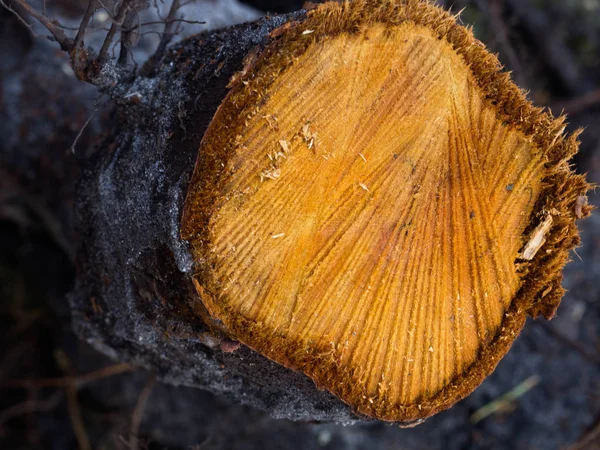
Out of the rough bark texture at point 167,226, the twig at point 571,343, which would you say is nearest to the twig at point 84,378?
the rough bark texture at point 167,226

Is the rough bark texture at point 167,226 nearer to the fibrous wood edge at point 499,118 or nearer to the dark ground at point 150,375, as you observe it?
the fibrous wood edge at point 499,118

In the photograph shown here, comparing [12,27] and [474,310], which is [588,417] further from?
[12,27]

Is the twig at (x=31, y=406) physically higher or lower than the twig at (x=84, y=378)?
lower

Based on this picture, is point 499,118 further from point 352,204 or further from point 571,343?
point 571,343

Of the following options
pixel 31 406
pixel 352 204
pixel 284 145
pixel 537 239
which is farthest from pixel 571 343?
pixel 31 406

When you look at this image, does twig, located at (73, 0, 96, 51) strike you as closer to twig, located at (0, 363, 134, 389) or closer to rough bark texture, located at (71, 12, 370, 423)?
rough bark texture, located at (71, 12, 370, 423)

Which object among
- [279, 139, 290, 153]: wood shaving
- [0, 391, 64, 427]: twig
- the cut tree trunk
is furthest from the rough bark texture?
[0, 391, 64, 427]: twig
